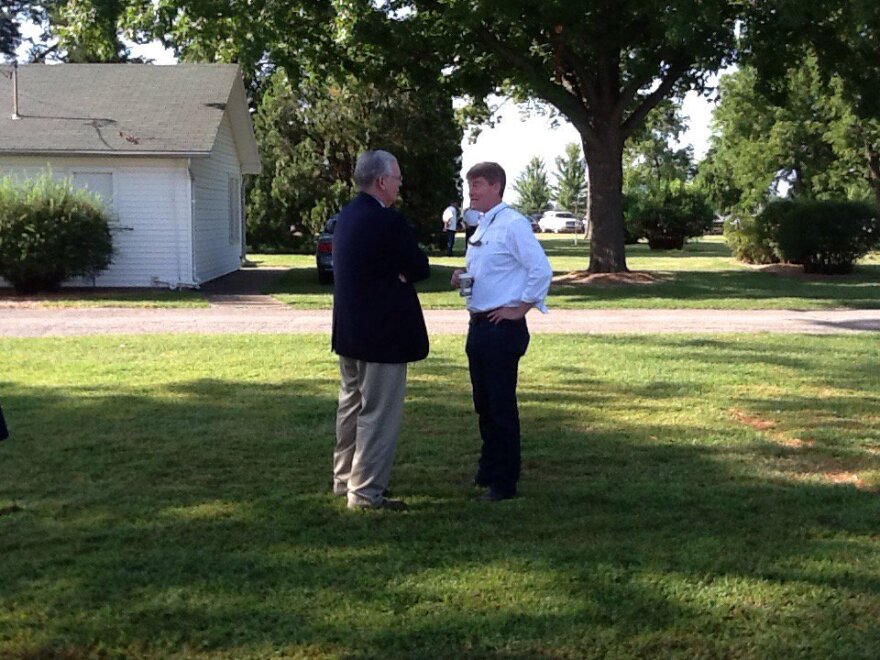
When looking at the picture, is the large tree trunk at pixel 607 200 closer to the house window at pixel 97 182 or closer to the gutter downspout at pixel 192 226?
the gutter downspout at pixel 192 226

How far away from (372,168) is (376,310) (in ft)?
2.39

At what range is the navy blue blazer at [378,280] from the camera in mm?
5305

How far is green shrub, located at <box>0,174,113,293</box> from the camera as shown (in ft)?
60.4

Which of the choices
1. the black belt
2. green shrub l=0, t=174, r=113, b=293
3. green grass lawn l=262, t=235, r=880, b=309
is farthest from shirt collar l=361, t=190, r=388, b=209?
green shrub l=0, t=174, r=113, b=293

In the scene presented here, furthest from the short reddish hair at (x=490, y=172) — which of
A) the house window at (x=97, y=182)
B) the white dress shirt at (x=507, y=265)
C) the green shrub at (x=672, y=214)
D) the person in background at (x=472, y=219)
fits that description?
the green shrub at (x=672, y=214)

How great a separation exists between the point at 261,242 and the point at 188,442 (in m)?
34.1

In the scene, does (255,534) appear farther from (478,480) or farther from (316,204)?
(316,204)

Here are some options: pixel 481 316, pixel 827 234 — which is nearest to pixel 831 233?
pixel 827 234

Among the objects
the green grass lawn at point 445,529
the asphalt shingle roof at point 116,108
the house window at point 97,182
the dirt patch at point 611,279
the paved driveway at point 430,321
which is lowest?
the green grass lawn at point 445,529

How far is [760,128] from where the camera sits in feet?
173

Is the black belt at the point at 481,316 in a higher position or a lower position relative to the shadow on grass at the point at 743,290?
higher

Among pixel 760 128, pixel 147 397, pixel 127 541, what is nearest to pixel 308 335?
pixel 147 397

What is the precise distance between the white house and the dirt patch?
8025 mm

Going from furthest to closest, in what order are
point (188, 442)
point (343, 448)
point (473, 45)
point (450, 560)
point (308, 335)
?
point (473, 45)
point (308, 335)
point (188, 442)
point (343, 448)
point (450, 560)
